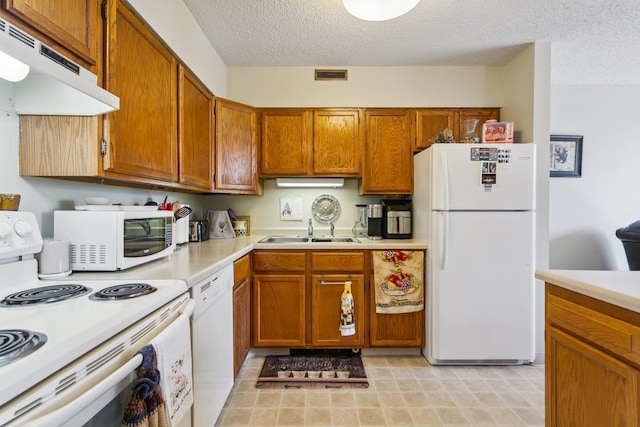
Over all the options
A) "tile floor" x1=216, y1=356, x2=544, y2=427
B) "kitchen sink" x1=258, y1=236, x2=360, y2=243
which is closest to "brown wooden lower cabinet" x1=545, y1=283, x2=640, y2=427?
"tile floor" x1=216, y1=356, x2=544, y2=427

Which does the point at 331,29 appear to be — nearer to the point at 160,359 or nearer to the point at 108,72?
the point at 108,72

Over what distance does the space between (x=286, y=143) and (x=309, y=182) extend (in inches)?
16.1

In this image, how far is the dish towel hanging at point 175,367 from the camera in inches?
31.9

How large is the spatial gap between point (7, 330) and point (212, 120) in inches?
75.7

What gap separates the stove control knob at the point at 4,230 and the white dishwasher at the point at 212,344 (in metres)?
0.62

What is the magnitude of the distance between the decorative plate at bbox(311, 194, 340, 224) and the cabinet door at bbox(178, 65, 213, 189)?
3.51ft

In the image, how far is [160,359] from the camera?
80cm

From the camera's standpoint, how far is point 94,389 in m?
0.59

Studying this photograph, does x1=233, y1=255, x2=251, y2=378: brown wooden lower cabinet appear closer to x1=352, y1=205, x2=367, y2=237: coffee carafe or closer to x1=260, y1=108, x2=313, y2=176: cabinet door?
x1=260, y1=108, x2=313, y2=176: cabinet door

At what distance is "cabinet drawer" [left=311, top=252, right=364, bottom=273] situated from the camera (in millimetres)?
2299

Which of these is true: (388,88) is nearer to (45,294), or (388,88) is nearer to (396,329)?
(396,329)

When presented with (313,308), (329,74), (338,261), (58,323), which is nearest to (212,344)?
(58,323)

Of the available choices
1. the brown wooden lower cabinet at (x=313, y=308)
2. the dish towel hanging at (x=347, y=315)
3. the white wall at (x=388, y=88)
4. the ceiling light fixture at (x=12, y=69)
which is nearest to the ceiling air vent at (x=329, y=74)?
the white wall at (x=388, y=88)

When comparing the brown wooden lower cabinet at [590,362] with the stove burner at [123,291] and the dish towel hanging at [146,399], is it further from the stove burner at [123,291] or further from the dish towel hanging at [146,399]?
the stove burner at [123,291]
